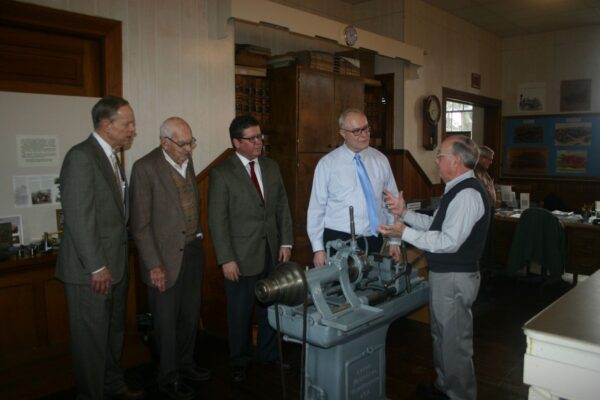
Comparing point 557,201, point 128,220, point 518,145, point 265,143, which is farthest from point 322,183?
point 518,145

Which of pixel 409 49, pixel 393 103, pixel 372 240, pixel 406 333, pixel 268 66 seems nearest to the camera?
pixel 372 240

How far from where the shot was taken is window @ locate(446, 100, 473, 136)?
8.43 metres

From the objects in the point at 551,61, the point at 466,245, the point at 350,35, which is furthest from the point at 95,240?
the point at 551,61

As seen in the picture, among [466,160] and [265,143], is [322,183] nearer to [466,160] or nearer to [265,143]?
[466,160]

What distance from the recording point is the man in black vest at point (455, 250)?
244cm

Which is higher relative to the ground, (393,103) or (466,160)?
(393,103)

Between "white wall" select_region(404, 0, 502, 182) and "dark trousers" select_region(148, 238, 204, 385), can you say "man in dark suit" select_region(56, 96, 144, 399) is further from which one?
"white wall" select_region(404, 0, 502, 182)

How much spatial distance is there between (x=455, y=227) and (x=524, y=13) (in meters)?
5.36

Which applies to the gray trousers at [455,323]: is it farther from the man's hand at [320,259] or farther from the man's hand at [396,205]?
the man's hand at [320,259]

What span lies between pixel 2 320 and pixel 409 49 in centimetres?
468

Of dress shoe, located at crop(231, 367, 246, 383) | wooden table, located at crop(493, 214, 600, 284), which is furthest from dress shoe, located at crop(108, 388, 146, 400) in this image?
wooden table, located at crop(493, 214, 600, 284)

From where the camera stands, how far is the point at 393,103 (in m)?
5.96

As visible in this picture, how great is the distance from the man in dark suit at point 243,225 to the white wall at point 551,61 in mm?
6106

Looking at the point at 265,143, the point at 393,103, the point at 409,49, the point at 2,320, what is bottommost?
the point at 2,320
